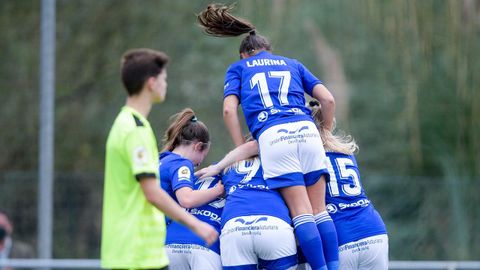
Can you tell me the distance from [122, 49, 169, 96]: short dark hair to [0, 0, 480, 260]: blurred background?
9.81 metres

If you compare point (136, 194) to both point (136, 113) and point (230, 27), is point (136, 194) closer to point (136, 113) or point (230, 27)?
point (136, 113)

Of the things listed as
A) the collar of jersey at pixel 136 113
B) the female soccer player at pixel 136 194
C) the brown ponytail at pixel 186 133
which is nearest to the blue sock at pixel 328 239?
the brown ponytail at pixel 186 133

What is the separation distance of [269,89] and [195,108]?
1182cm

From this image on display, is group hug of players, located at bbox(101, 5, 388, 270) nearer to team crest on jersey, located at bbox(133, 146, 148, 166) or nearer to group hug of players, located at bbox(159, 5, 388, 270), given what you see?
group hug of players, located at bbox(159, 5, 388, 270)

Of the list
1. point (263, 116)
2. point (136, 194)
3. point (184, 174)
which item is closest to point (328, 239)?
point (263, 116)

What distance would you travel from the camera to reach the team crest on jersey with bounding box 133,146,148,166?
4988mm

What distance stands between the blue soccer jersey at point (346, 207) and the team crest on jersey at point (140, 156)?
2045mm

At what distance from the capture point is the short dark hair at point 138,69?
514 cm

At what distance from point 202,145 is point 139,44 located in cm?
1113

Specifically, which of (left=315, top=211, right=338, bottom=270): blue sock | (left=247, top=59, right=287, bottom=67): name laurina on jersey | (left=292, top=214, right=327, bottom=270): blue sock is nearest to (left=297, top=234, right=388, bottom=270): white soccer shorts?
(left=315, top=211, right=338, bottom=270): blue sock

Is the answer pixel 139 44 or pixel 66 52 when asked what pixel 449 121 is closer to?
pixel 139 44

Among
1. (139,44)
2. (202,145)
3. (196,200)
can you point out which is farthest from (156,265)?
(139,44)

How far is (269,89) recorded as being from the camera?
6586mm

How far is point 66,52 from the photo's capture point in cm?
1800
